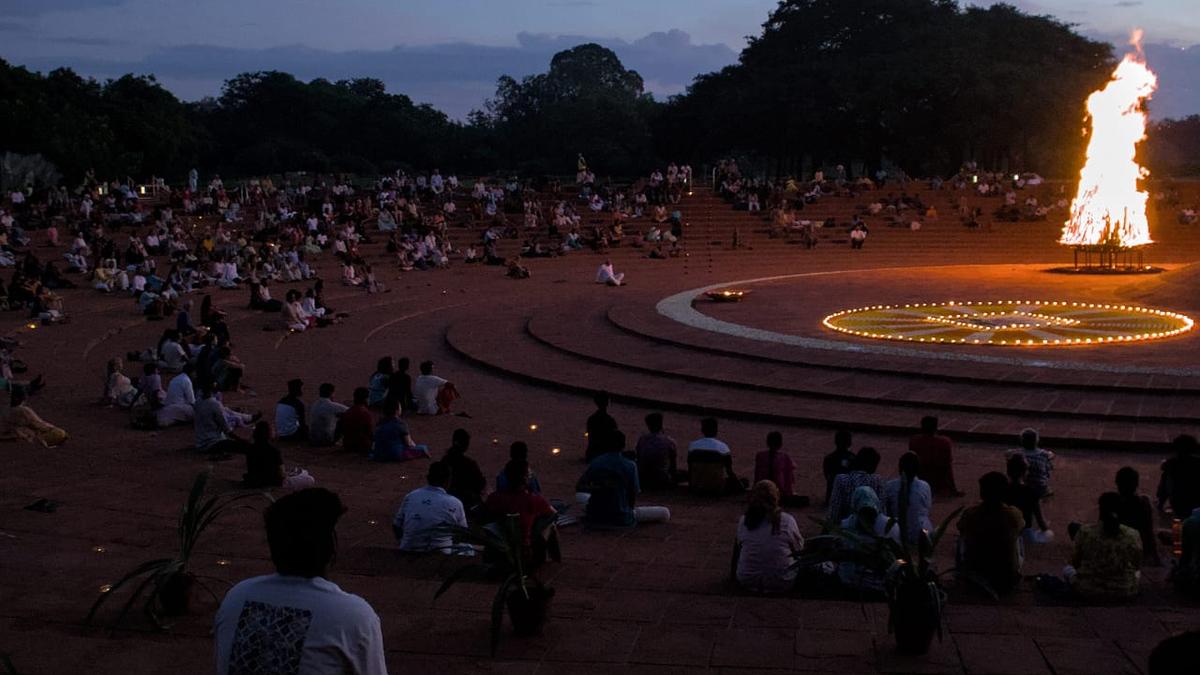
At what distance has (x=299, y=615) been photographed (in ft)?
10.9

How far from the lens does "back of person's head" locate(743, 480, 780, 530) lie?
25.7 feet

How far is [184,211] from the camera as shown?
38.1m

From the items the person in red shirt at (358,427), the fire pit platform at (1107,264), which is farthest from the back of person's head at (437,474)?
the fire pit platform at (1107,264)

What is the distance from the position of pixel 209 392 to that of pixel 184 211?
2624 cm

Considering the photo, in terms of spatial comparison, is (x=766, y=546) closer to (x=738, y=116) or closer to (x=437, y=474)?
(x=437, y=474)

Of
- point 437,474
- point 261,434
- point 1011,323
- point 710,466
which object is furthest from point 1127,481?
point 1011,323

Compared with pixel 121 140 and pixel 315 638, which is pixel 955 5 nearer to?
pixel 121 140

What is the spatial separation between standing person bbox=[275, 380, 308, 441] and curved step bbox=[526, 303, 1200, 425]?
600cm

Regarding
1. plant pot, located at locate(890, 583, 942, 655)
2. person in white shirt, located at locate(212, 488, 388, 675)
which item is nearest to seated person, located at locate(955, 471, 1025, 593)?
plant pot, located at locate(890, 583, 942, 655)

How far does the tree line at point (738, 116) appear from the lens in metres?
53.8

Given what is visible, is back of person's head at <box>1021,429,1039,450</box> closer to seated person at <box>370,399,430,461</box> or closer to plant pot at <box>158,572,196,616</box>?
seated person at <box>370,399,430,461</box>

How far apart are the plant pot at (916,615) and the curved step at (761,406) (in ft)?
27.1

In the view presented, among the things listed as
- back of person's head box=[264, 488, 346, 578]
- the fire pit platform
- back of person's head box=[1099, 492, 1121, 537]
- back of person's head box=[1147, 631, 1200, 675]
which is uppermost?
back of person's head box=[1147, 631, 1200, 675]

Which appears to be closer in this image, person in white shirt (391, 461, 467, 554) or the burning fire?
person in white shirt (391, 461, 467, 554)
